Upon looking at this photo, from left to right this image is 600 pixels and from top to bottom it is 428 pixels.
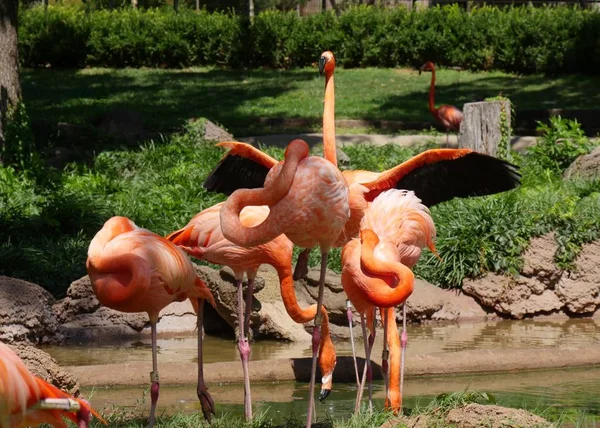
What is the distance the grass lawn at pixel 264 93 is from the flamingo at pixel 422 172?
7.23 m

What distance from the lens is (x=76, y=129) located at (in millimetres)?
11453

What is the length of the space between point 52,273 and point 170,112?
8257mm

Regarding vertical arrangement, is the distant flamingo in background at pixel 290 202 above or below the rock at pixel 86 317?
above

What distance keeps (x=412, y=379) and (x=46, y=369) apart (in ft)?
7.10

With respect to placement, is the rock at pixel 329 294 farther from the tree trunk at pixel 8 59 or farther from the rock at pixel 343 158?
the tree trunk at pixel 8 59

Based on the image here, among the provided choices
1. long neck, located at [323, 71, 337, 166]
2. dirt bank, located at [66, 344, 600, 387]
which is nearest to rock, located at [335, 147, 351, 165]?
long neck, located at [323, 71, 337, 166]

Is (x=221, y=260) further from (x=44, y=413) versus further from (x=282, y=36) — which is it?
(x=282, y=36)

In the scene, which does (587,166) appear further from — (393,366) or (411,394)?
(393,366)

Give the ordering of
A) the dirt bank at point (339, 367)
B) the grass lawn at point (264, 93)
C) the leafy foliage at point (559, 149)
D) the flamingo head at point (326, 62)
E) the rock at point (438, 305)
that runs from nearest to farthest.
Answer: the dirt bank at point (339, 367)
the flamingo head at point (326, 62)
the rock at point (438, 305)
the leafy foliage at point (559, 149)
the grass lawn at point (264, 93)

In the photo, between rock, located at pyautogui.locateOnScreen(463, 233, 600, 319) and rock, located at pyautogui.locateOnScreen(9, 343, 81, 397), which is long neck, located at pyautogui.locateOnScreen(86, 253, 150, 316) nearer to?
rock, located at pyautogui.locateOnScreen(9, 343, 81, 397)

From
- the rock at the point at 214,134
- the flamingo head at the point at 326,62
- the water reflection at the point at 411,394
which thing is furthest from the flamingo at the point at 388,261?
the rock at the point at 214,134

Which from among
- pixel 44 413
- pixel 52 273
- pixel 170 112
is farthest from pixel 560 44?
pixel 44 413

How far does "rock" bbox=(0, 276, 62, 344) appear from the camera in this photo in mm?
6191

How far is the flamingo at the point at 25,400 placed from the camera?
3.08m
